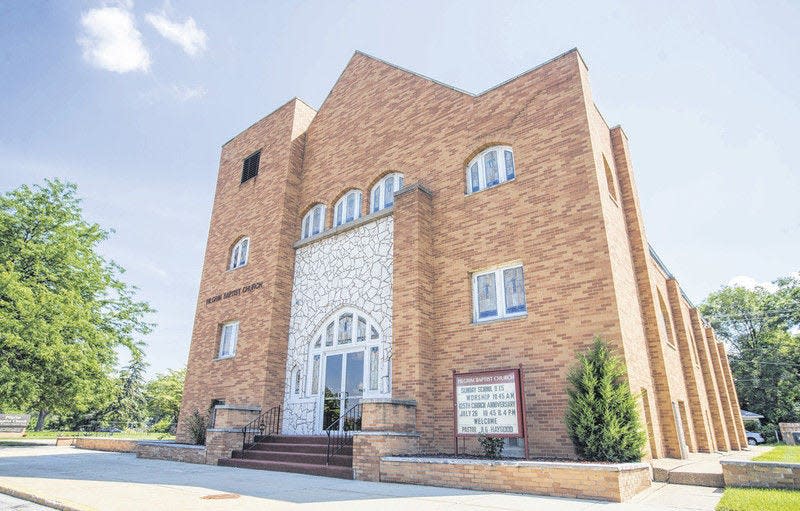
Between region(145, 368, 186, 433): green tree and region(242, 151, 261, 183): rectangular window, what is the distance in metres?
23.4

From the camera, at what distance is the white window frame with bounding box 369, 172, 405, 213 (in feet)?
45.9

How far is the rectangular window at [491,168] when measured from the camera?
11.8 m

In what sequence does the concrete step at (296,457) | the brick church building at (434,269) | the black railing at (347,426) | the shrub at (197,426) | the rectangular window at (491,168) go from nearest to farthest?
1. the brick church building at (434,269)
2. the concrete step at (296,457)
3. the black railing at (347,426)
4. the rectangular window at (491,168)
5. the shrub at (197,426)

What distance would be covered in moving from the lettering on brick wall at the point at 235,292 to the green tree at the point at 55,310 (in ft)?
19.7

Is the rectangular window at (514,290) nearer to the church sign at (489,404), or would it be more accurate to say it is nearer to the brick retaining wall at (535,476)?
the church sign at (489,404)

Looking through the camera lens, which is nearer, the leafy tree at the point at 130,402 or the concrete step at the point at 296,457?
the concrete step at the point at 296,457

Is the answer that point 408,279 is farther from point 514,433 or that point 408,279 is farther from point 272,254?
point 272,254

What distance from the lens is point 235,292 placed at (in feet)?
53.0

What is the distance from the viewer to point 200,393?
51.3 ft

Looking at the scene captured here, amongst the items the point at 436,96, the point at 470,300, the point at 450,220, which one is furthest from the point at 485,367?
the point at 436,96

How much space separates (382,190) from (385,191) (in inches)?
5.6

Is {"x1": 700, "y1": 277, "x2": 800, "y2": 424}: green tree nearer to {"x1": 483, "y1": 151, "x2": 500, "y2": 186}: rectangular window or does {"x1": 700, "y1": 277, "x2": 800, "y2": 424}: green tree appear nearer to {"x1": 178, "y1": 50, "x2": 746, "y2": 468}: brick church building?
{"x1": 178, "y1": 50, "x2": 746, "y2": 468}: brick church building

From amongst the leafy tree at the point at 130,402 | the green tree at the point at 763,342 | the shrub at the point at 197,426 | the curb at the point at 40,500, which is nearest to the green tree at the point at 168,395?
the leafy tree at the point at 130,402

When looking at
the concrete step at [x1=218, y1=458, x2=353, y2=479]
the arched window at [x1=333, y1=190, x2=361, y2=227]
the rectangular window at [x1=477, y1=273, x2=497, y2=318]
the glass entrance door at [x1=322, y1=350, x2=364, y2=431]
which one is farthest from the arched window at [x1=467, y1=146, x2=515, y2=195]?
the concrete step at [x1=218, y1=458, x2=353, y2=479]
